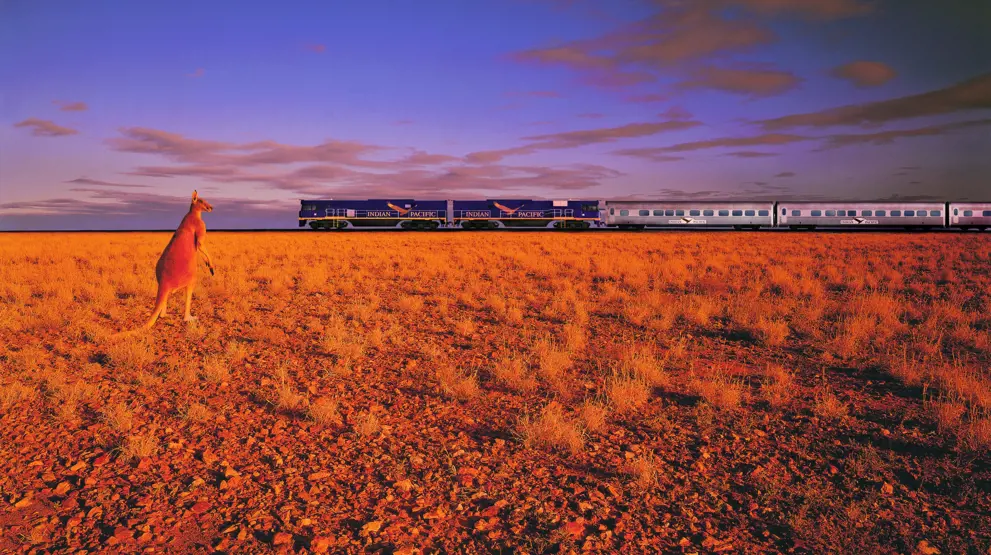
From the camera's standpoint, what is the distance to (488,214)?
56.5 meters

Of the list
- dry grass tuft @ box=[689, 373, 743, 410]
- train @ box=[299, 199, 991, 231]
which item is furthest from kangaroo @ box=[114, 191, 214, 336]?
train @ box=[299, 199, 991, 231]

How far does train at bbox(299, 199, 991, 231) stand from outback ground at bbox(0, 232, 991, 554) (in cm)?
4125

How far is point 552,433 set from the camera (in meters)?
5.71

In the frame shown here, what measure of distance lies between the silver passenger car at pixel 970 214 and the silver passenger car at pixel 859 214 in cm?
90

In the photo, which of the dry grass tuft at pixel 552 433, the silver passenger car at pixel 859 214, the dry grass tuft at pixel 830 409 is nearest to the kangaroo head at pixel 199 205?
the dry grass tuft at pixel 552 433

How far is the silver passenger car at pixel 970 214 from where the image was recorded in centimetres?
5112

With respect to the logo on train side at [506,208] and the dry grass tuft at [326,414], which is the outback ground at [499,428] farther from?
the logo on train side at [506,208]

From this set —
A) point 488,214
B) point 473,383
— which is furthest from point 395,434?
point 488,214

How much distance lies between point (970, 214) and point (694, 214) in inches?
978

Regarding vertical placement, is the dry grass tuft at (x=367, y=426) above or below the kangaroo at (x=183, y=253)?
below

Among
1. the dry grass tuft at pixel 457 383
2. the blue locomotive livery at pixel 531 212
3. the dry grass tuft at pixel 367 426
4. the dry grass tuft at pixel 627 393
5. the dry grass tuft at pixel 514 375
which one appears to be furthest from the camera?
the blue locomotive livery at pixel 531 212

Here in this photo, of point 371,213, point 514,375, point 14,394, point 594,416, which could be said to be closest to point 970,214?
point 371,213

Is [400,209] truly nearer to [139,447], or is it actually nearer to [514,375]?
[514,375]

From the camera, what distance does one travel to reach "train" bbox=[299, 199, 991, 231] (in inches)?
2020
